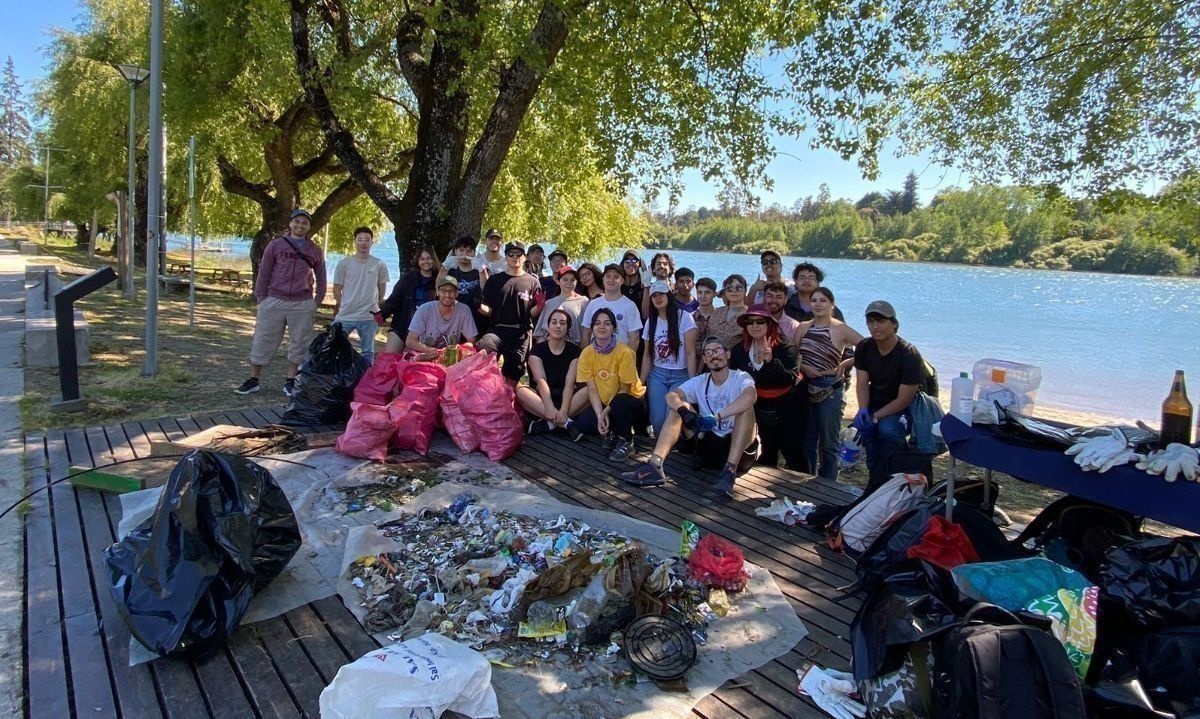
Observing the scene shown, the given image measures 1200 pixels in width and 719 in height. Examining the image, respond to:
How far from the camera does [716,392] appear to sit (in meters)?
5.04

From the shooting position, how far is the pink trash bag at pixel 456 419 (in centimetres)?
523

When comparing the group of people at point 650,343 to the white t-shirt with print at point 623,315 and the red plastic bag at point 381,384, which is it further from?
the red plastic bag at point 381,384

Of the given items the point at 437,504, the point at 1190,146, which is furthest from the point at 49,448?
the point at 1190,146

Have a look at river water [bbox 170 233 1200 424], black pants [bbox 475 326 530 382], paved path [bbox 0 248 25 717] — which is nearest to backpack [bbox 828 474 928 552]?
black pants [bbox 475 326 530 382]

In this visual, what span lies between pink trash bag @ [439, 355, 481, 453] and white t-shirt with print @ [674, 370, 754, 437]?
63.5 inches

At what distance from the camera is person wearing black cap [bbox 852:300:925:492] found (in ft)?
15.1

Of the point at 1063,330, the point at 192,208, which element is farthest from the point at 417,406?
the point at 1063,330

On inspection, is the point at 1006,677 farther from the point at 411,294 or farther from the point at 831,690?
the point at 411,294

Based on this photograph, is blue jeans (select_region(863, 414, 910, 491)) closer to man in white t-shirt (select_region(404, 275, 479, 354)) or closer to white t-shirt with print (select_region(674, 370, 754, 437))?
white t-shirt with print (select_region(674, 370, 754, 437))

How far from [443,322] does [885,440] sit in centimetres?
367

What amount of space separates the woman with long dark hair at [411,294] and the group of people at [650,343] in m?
0.01

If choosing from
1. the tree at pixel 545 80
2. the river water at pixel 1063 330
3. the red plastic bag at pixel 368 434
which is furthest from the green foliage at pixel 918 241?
the red plastic bag at pixel 368 434

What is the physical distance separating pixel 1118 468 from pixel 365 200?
61.4 feet

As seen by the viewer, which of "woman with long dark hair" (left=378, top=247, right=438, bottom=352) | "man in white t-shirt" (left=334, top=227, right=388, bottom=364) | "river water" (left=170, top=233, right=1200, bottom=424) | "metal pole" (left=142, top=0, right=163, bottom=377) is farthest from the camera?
"river water" (left=170, top=233, right=1200, bottom=424)
